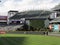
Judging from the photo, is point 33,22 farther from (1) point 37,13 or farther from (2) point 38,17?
(1) point 37,13

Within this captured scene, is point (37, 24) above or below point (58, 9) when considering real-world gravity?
below

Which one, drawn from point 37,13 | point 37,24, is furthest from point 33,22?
point 37,13

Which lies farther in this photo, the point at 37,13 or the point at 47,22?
the point at 37,13

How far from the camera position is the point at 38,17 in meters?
81.1

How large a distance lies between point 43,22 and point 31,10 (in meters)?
19.4

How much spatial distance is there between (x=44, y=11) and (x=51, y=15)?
8.11 meters

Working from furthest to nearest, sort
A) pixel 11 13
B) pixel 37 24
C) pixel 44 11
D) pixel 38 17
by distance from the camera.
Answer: pixel 11 13 < pixel 44 11 < pixel 38 17 < pixel 37 24

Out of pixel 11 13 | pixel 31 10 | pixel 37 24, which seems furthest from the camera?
pixel 11 13

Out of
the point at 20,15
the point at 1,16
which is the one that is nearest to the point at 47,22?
the point at 20,15

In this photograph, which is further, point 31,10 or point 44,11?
point 31,10

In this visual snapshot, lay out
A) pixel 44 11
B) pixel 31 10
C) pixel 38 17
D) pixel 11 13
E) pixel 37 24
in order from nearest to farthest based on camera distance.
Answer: pixel 37 24 < pixel 38 17 < pixel 44 11 < pixel 31 10 < pixel 11 13

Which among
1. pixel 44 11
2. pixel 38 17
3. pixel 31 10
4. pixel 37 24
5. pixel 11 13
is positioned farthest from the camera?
pixel 11 13

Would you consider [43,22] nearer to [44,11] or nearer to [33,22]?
[33,22]

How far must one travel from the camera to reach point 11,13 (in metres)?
102
